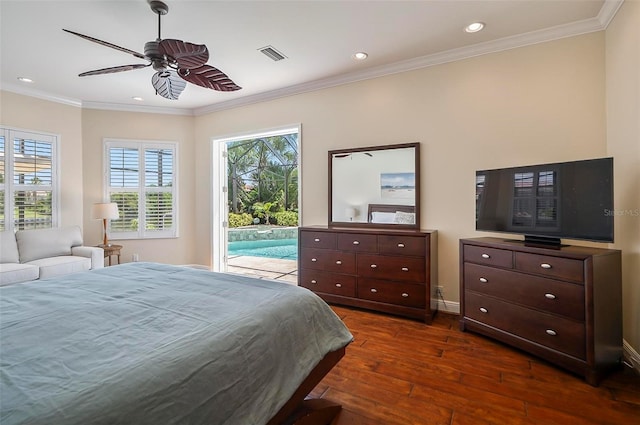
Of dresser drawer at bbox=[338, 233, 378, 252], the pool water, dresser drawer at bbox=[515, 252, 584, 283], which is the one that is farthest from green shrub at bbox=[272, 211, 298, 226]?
dresser drawer at bbox=[515, 252, 584, 283]

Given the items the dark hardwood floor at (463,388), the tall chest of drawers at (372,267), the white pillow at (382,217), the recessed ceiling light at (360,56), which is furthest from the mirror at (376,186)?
the dark hardwood floor at (463,388)

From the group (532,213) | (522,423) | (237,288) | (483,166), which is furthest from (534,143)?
(237,288)

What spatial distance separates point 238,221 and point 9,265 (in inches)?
240

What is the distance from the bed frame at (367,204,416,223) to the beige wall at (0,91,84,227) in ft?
14.8

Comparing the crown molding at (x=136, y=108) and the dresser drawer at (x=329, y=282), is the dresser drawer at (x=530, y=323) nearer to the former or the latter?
the dresser drawer at (x=329, y=282)

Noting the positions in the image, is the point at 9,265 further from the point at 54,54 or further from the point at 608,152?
the point at 608,152

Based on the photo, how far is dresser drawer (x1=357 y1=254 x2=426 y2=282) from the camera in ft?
9.81

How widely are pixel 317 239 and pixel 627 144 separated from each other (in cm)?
285

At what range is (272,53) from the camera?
3209 mm

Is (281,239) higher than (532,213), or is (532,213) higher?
(532,213)

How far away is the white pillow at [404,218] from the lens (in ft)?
11.1

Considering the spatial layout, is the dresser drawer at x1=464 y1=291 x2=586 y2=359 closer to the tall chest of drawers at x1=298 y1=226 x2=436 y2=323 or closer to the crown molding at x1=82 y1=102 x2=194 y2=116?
the tall chest of drawers at x1=298 y1=226 x2=436 y2=323

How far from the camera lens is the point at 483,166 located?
10.0 feet

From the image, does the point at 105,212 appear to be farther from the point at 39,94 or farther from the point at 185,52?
the point at 185,52
